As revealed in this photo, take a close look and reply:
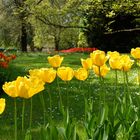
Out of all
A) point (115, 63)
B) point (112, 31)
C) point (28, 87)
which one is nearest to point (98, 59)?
point (115, 63)

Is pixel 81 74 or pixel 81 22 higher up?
pixel 81 22

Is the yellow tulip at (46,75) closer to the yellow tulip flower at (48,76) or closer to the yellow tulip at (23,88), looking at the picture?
the yellow tulip flower at (48,76)

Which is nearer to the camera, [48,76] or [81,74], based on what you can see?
[48,76]

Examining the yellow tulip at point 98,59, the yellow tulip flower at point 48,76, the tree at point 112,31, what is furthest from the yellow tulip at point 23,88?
the tree at point 112,31

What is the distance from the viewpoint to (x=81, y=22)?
91.2 ft

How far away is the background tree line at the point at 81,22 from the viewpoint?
14148 mm

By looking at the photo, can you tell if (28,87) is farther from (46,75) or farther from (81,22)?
(81,22)

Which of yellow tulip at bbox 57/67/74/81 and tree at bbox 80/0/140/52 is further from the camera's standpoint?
tree at bbox 80/0/140/52

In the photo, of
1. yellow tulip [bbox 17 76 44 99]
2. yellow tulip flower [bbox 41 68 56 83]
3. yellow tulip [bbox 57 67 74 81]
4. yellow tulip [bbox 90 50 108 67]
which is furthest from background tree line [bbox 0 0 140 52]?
yellow tulip [bbox 17 76 44 99]

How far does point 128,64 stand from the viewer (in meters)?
3.74

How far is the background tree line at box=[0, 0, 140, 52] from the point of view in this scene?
1415cm

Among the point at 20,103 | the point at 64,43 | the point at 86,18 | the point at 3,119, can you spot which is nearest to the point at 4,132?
the point at 3,119

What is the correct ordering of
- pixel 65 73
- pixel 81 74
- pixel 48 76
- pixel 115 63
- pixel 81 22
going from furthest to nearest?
pixel 81 22, pixel 81 74, pixel 115 63, pixel 65 73, pixel 48 76

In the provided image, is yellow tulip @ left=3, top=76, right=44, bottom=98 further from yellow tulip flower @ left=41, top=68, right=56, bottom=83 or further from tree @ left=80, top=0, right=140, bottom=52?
tree @ left=80, top=0, right=140, bottom=52
